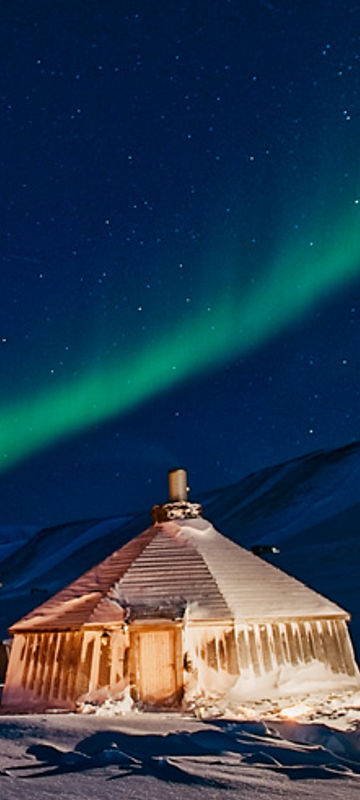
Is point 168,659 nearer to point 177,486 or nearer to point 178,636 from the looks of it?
point 178,636

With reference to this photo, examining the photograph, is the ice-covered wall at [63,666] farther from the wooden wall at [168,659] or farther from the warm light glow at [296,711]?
the warm light glow at [296,711]

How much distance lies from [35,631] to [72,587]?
1525 mm

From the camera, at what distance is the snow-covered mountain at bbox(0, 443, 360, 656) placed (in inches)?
A: 1809

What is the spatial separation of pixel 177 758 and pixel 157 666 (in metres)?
7.20

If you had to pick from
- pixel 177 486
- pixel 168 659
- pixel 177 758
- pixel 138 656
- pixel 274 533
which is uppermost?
pixel 274 533

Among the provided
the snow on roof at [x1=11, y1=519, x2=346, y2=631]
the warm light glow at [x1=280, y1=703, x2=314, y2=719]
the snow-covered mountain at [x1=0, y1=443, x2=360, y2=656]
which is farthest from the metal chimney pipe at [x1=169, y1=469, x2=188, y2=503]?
the snow-covered mountain at [x1=0, y1=443, x2=360, y2=656]

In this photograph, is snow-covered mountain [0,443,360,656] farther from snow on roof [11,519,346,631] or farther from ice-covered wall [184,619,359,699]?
ice-covered wall [184,619,359,699]

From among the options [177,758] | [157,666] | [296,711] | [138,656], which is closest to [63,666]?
[138,656]

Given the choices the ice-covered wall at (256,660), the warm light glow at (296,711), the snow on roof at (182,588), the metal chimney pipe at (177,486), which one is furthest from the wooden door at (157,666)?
the metal chimney pipe at (177,486)

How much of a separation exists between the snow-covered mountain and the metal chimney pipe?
44.1ft

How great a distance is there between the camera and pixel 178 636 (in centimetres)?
1614

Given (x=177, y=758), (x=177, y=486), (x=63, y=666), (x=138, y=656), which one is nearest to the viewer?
(x=177, y=758)

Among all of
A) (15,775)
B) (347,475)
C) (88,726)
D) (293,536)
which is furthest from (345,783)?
(347,475)

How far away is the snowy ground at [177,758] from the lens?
7.51 meters
